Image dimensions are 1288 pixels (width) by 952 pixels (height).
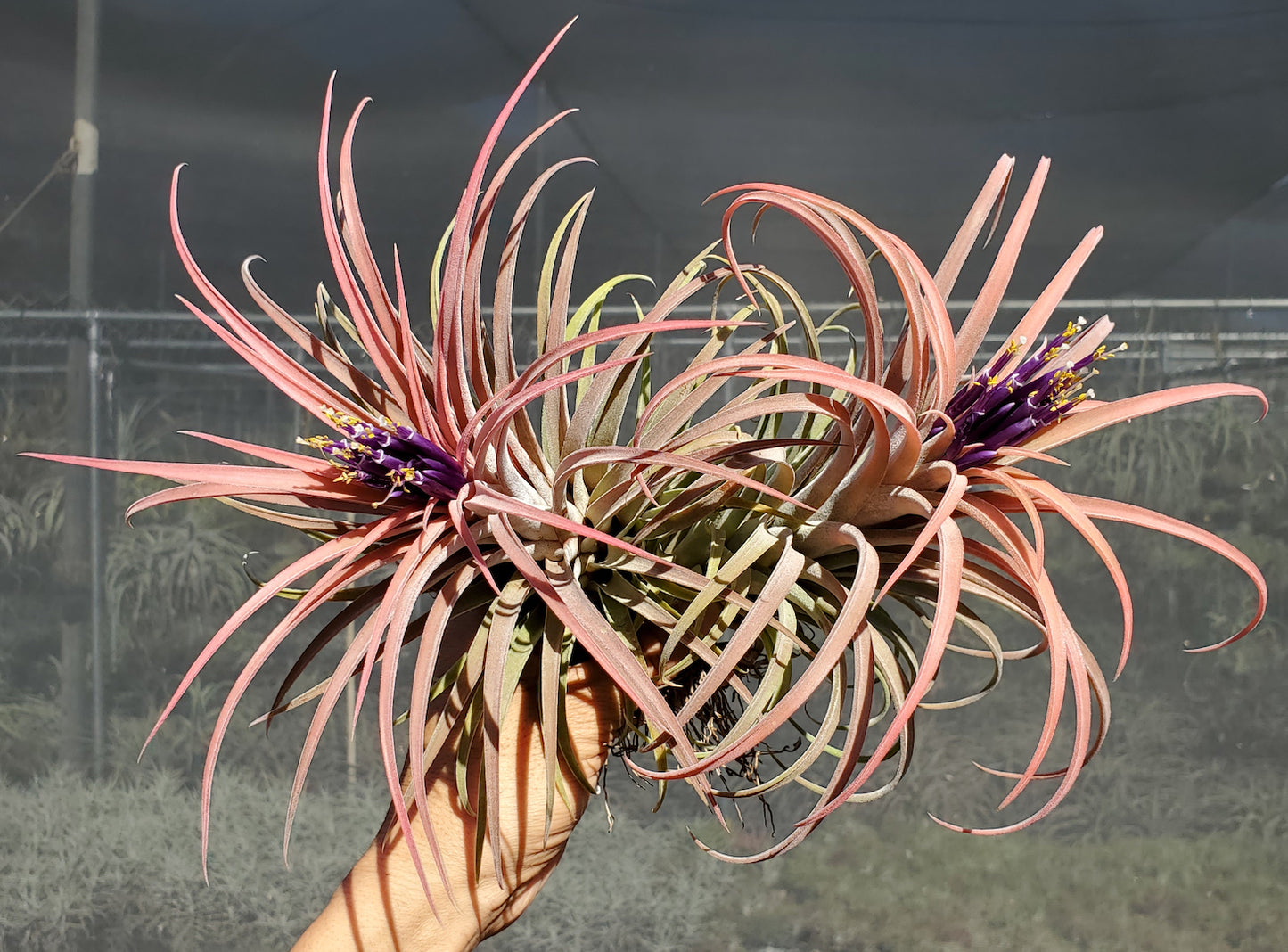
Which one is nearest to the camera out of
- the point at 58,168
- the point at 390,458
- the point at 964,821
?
the point at 390,458

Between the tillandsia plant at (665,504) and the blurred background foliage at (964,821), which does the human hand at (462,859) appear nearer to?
the tillandsia plant at (665,504)

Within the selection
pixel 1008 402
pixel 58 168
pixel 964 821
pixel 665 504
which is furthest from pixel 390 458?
pixel 58 168

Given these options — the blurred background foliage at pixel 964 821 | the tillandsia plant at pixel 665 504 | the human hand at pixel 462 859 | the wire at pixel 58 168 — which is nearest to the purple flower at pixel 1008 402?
the tillandsia plant at pixel 665 504

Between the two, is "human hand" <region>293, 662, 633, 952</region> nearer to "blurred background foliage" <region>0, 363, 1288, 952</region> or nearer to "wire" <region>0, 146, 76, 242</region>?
"blurred background foliage" <region>0, 363, 1288, 952</region>

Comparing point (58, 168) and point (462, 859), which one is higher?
point (58, 168)

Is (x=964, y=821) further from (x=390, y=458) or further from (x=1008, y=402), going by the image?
(x=390, y=458)

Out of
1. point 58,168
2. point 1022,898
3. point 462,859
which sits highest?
point 58,168

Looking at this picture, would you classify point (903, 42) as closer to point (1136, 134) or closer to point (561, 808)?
point (1136, 134)
